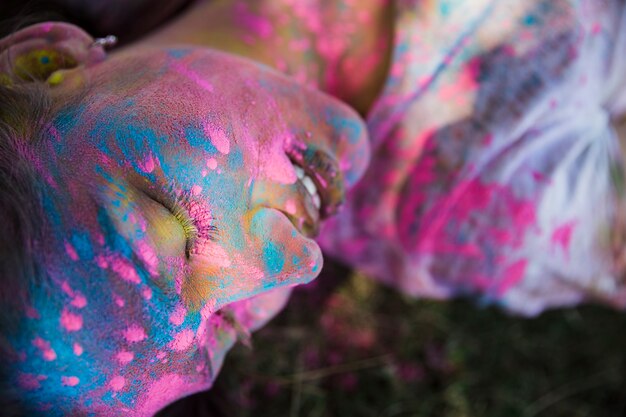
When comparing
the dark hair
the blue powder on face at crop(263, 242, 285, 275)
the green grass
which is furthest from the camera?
the green grass

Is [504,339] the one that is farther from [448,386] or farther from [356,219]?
[356,219]

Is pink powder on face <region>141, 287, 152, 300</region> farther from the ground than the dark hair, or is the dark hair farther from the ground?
the dark hair

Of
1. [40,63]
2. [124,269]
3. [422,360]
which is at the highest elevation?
[40,63]

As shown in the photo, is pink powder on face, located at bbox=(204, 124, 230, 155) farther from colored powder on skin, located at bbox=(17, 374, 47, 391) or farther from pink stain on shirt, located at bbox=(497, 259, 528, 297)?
pink stain on shirt, located at bbox=(497, 259, 528, 297)

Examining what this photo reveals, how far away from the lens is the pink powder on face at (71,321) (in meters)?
0.46

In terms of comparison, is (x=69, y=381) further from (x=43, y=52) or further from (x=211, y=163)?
(x=43, y=52)

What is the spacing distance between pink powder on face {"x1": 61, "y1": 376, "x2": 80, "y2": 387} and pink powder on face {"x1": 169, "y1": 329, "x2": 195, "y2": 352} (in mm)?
87

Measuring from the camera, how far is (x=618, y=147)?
1012 mm

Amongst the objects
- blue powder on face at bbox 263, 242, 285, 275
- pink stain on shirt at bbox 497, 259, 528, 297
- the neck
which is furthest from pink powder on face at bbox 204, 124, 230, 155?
pink stain on shirt at bbox 497, 259, 528, 297

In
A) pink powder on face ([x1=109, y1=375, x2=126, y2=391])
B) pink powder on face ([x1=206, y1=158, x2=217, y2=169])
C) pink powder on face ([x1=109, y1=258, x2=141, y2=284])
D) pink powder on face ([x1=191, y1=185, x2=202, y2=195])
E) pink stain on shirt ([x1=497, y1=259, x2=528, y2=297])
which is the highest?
pink powder on face ([x1=206, y1=158, x2=217, y2=169])

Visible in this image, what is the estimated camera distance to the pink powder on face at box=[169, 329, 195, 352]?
20.5 inches

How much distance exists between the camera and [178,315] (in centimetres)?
51

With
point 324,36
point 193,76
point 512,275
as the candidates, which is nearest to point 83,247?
point 193,76

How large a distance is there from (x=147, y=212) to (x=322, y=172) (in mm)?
246
